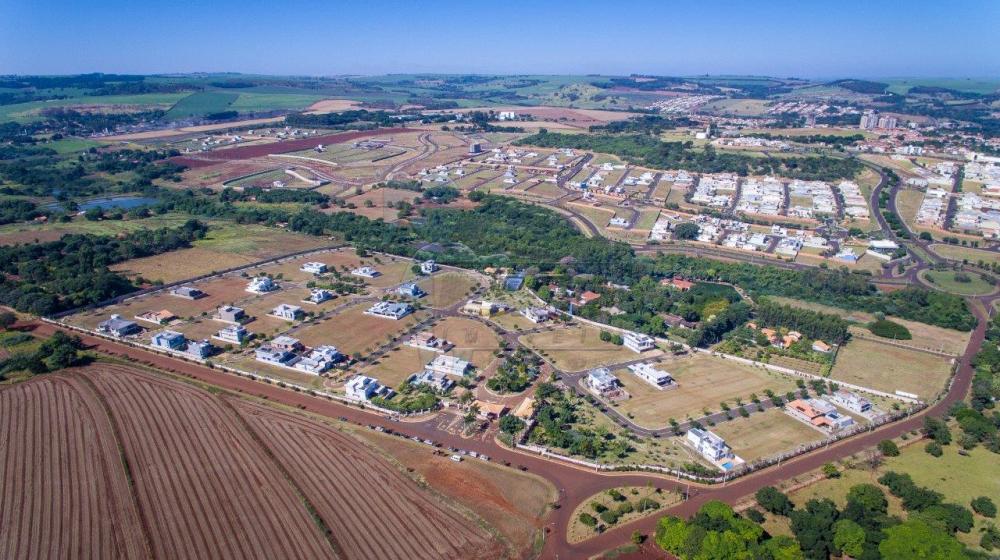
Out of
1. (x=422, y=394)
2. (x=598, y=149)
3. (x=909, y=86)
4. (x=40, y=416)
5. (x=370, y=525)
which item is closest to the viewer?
(x=370, y=525)

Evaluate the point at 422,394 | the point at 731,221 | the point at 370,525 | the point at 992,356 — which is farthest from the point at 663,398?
the point at 731,221

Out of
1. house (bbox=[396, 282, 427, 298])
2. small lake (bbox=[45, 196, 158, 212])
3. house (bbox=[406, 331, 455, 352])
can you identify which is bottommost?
house (bbox=[406, 331, 455, 352])

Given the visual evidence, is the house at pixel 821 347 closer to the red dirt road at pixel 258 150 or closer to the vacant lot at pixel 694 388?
the vacant lot at pixel 694 388

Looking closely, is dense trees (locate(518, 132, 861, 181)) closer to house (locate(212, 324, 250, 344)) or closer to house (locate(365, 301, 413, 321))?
house (locate(365, 301, 413, 321))

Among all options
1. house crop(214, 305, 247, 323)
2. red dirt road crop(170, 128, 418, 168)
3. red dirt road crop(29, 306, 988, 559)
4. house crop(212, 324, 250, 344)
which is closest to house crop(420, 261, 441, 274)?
house crop(214, 305, 247, 323)

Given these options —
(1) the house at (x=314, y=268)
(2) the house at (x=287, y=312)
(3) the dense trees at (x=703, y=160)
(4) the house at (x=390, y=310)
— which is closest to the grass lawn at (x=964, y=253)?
(3) the dense trees at (x=703, y=160)

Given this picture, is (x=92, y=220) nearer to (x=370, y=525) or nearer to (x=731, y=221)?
(x=370, y=525)
